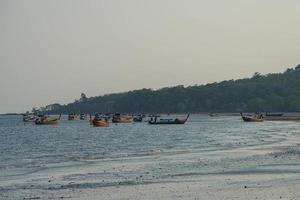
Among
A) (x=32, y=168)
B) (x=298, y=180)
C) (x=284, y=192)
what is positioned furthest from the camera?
(x=32, y=168)

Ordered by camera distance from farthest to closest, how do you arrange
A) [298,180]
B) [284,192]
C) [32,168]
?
1. [32,168]
2. [298,180]
3. [284,192]

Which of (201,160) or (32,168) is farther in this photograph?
(201,160)

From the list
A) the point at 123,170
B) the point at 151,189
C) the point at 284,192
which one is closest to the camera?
the point at 284,192

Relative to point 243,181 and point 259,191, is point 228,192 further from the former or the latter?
point 243,181

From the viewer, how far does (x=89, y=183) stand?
101 ft

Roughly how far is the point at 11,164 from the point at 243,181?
2086 centimetres

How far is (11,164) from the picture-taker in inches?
1781

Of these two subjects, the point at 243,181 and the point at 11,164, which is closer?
the point at 243,181

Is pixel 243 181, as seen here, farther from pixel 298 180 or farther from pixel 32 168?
pixel 32 168

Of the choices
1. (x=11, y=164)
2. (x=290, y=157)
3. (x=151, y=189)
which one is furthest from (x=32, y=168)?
(x=290, y=157)

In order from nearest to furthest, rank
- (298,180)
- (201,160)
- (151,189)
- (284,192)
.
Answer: (284,192), (151,189), (298,180), (201,160)

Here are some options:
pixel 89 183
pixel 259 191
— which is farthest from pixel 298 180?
pixel 89 183

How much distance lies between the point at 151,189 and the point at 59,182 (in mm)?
5974

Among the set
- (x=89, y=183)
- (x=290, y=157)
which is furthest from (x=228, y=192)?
(x=290, y=157)
